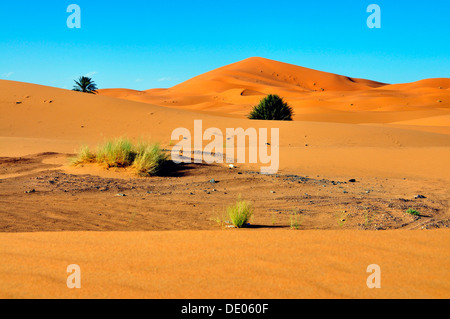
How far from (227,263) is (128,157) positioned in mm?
7424

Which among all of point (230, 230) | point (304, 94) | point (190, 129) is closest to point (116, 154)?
point (230, 230)

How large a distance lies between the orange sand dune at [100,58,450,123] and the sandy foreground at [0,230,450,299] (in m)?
34.7

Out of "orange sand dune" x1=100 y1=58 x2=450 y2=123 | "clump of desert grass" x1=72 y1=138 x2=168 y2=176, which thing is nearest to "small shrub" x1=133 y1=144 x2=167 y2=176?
"clump of desert grass" x1=72 y1=138 x2=168 y2=176

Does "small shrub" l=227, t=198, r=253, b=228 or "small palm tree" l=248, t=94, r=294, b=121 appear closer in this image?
"small shrub" l=227, t=198, r=253, b=228

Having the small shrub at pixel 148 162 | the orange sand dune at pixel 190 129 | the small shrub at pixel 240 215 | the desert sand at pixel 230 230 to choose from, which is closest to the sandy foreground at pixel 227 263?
the desert sand at pixel 230 230

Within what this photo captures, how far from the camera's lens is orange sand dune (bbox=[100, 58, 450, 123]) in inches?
1703

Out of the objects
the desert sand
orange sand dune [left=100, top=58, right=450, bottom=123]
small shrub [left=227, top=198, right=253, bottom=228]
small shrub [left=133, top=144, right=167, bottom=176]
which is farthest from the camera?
orange sand dune [left=100, top=58, right=450, bottom=123]

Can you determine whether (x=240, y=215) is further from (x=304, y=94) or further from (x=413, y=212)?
(x=304, y=94)

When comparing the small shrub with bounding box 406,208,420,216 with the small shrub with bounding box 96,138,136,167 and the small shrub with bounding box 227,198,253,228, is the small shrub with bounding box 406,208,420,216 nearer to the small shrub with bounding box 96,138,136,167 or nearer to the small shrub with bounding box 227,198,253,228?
the small shrub with bounding box 227,198,253,228

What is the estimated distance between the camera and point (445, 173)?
11.9 meters

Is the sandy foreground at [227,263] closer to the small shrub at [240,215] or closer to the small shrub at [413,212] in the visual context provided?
the small shrub at [240,215]

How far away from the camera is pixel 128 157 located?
35.0ft

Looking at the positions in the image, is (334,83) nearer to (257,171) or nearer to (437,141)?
(437,141)
